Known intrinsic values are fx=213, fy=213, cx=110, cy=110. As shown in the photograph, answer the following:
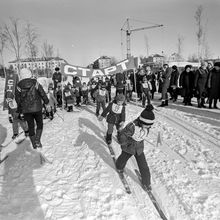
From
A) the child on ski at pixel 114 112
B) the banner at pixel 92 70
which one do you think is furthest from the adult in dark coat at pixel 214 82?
the child on ski at pixel 114 112

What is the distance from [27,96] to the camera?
441cm

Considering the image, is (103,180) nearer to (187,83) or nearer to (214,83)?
(214,83)

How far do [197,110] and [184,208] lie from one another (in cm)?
715

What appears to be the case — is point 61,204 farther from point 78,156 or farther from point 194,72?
point 194,72

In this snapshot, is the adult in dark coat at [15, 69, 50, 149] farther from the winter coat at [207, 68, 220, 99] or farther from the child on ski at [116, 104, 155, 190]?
the winter coat at [207, 68, 220, 99]

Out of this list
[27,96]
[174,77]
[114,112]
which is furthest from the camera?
[174,77]

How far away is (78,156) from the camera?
5191 millimetres

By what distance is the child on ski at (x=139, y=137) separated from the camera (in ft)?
11.3

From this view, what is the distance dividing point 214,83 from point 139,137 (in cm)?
717

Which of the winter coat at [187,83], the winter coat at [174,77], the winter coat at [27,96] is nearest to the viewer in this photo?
the winter coat at [27,96]

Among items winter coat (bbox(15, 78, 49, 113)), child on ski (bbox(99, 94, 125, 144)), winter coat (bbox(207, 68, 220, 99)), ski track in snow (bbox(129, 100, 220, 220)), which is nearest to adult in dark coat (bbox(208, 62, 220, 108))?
winter coat (bbox(207, 68, 220, 99))

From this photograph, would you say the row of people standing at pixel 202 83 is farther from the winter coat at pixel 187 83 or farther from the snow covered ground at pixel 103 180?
the snow covered ground at pixel 103 180

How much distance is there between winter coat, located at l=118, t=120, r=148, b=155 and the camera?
356 cm

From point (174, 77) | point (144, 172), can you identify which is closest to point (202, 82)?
point (174, 77)
